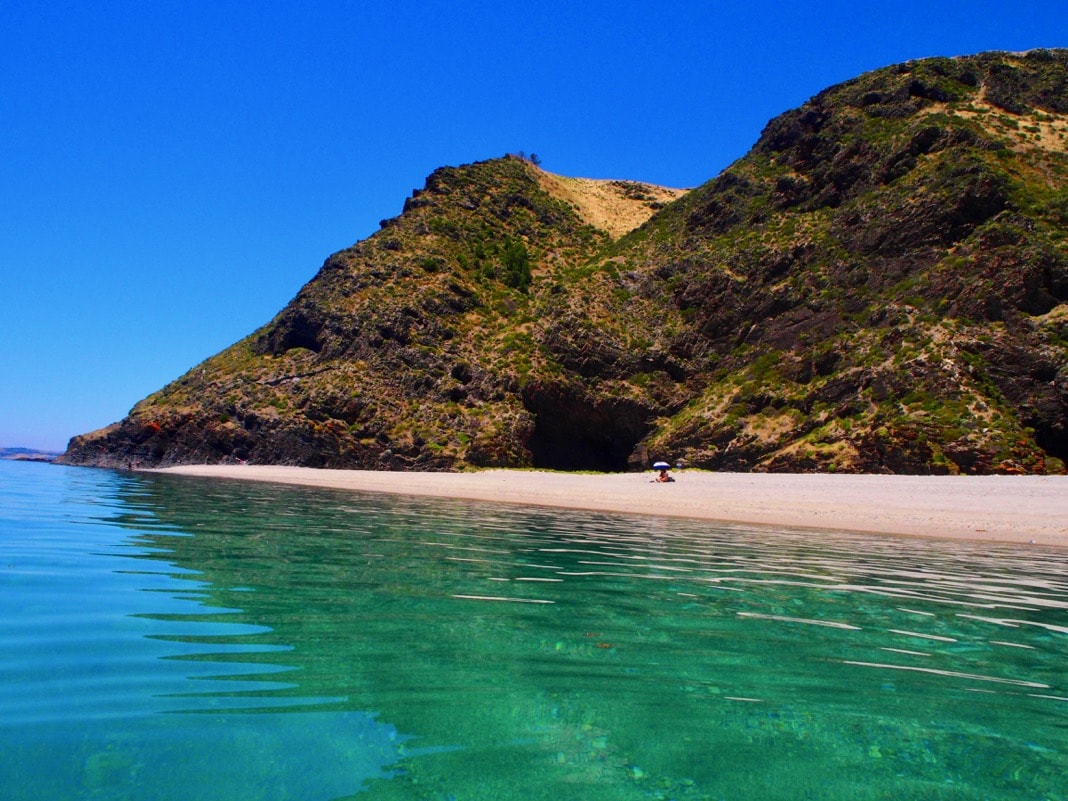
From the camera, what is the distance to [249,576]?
9117mm

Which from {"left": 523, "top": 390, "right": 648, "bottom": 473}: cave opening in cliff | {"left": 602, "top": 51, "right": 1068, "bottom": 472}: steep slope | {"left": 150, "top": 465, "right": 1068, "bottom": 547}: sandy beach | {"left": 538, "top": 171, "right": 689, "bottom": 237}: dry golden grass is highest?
{"left": 538, "top": 171, "right": 689, "bottom": 237}: dry golden grass

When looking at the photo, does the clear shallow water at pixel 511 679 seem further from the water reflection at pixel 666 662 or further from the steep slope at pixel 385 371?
the steep slope at pixel 385 371

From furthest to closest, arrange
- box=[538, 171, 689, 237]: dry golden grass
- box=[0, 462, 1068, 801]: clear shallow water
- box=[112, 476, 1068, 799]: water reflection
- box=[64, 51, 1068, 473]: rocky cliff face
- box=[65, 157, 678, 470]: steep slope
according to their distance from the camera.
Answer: box=[538, 171, 689, 237]: dry golden grass, box=[65, 157, 678, 470]: steep slope, box=[64, 51, 1068, 473]: rocky cliff face, box=[112, 476, 1068, 799]: water reflection, box=[0, 462, 1068, 801]: clear shallow water

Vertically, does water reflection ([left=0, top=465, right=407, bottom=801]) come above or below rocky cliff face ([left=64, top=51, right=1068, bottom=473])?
below

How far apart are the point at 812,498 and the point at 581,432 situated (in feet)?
98.6

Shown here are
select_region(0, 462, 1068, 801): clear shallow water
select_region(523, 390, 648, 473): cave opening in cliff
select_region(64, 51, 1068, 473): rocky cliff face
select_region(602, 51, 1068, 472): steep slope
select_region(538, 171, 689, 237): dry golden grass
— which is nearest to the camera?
select_region(0, 462, 1068, 801): clear shallow water

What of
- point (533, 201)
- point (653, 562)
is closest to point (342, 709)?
point (653, 562)

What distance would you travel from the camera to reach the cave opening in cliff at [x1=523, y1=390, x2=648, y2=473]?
5412 cm

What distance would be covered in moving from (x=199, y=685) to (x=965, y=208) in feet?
176

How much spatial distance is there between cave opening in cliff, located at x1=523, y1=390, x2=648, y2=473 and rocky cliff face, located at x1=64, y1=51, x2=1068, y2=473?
18 centimetres

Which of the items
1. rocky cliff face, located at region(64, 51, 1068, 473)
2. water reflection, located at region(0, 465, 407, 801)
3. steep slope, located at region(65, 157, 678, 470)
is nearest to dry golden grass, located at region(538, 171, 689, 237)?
steep slope, located at region(65, 157, 678, 470)

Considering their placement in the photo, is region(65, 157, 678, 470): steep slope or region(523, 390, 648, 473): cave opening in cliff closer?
region(65, 157, 678, 470): steep slope

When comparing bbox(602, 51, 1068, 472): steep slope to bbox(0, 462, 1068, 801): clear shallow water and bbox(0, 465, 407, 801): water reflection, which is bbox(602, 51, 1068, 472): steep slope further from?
bbox(0, 465, 407, 801): water reflection

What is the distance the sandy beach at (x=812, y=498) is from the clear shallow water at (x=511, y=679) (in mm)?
9304
